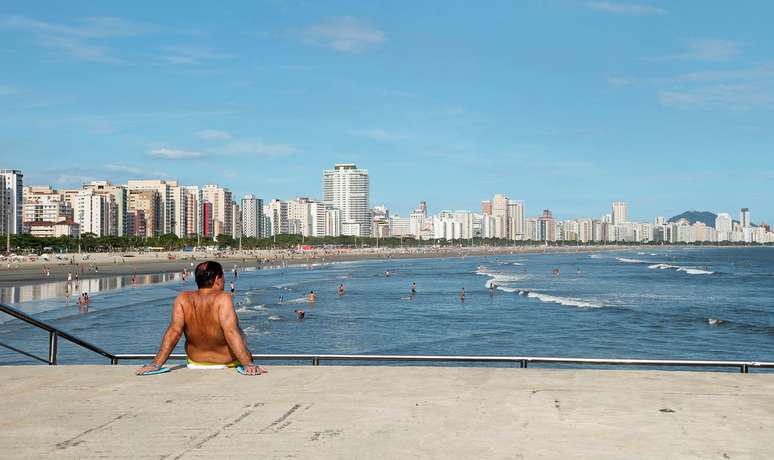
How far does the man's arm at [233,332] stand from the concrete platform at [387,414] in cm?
24

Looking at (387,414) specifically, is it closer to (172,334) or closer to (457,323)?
(172,334)

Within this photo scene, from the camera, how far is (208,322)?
7.69m

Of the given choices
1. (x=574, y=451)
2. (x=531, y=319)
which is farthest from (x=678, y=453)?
(x=531, y=319)

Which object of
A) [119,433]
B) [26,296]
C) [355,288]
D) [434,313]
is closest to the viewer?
[119,433]

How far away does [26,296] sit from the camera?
57.0 m

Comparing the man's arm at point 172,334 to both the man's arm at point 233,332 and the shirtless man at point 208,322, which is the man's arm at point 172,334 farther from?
the man's arm at point 233,332

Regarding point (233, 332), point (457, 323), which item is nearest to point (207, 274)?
point (233, 332)

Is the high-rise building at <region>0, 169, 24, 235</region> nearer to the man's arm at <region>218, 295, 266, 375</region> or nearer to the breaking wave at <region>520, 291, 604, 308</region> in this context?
the breaking wave at <region>520, 291, 604, 308</region>

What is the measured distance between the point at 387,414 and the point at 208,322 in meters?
2.51

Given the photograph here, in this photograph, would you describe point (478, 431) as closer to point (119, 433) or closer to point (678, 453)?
point (678, 453)

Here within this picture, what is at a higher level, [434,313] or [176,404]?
[176,404]

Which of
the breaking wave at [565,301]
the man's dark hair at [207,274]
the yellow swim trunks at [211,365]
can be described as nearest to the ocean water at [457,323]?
the breaking wave at [565,301]

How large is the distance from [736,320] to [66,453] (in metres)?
43.5

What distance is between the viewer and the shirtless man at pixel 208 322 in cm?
763
